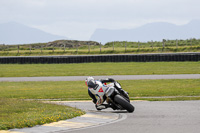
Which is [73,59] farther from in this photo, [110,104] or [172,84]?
[110,104]

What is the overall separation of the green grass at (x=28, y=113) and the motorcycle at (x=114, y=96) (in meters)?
0.98

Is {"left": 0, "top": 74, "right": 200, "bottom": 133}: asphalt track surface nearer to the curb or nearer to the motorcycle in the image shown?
the curb

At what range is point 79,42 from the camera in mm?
83812

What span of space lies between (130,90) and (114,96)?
8.20 metres

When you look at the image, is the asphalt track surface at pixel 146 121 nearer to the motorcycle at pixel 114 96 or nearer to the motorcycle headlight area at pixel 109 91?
the motorcycle at pixel 114 96

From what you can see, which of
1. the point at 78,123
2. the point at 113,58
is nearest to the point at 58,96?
the point at 78,123

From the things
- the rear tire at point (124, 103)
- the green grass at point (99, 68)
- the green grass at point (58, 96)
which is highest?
the rear tire at point (124, 103)

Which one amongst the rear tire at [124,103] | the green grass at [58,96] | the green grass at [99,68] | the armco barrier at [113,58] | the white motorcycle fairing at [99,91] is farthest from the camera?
the armco barrier at [113,58]

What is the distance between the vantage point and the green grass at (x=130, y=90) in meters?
19.2

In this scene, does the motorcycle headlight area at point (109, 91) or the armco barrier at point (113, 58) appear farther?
the armco barrier at point (113, 58)

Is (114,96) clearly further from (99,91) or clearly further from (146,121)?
(146,121)

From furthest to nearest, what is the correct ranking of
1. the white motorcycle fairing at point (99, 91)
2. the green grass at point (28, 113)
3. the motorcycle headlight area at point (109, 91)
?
1. the white motorcycle fairing at point (99, 91)
2. the motorcycle headlight area at point (109, 91)
3. the green grass at point (28, 113)

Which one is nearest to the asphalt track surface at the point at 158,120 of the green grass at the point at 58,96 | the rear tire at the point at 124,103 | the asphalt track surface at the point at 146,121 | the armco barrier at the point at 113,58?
the asphalt track surface at the point at 146,121

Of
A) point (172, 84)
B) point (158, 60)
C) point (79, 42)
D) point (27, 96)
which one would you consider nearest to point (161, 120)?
point (27, 96)
